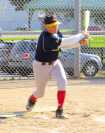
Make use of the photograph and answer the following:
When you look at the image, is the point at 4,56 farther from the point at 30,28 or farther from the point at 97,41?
the point at 97,41

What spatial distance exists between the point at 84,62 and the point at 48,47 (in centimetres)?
664

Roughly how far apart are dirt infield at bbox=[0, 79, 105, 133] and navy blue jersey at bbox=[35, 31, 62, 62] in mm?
963

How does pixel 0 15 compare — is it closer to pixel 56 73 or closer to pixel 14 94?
pixel 14 94

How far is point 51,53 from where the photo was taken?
8703 mm

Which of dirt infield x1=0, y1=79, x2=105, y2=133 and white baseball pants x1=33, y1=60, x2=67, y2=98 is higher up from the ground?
white baseball pants x1=33, y1=60, x2=67, y2=98

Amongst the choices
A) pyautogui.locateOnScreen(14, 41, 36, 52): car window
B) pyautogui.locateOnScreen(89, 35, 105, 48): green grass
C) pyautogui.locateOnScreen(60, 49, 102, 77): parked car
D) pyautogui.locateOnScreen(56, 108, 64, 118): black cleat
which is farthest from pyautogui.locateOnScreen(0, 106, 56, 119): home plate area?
pyautogui.locateOnScreen(89, 35, 105, 48): green grass

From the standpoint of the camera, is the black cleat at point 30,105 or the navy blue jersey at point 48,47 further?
the black cleat at point 30,105

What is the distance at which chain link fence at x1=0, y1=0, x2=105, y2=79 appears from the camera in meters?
13.7

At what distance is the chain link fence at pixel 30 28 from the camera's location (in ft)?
45.0

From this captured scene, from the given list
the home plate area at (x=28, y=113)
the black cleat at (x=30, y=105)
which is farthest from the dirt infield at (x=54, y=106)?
the black cleat at (x=30, y=105)

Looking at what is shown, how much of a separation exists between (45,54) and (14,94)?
286cm

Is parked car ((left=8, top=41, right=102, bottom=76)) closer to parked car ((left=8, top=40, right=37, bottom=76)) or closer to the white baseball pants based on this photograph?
parked car ((left=8, top=40, right=37, bottom=76))

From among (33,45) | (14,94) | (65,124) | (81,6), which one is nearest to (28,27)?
(33,45)

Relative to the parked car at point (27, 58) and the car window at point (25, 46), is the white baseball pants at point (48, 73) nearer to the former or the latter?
the parked car at point (27, 58)
